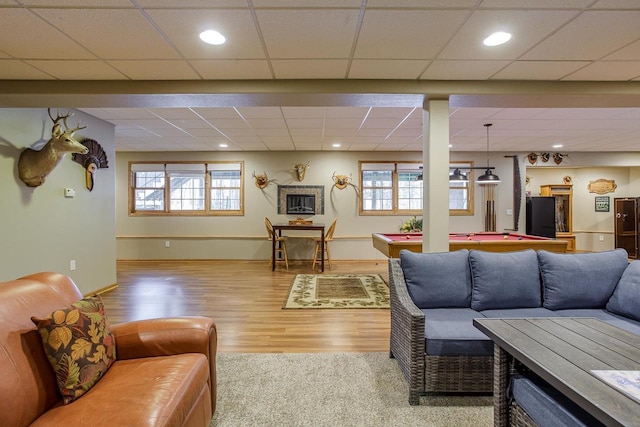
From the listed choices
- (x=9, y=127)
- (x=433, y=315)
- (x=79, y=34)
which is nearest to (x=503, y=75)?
(x=433, y=315)

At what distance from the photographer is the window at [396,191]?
23.5ft

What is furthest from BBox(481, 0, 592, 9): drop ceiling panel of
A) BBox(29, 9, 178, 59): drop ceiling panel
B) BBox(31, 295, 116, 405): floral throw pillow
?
BBox(31, 295, 116, 405): floral throw pillow

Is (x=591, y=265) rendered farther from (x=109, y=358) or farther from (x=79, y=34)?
(x=79, y=34)

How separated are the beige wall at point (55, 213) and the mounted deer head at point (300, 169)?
3524 mm

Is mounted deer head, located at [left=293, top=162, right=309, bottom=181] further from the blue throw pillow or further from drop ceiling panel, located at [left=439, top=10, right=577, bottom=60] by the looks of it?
the blue throw pillow

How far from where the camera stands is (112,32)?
2143mm

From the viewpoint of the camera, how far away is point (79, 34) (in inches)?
85.2

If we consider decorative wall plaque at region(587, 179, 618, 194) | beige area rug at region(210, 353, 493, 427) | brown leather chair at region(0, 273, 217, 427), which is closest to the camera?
brown leather chair at region(0, 273, 217, 427)

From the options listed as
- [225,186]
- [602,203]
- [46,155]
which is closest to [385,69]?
[46,155]

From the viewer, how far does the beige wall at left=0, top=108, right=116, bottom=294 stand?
3.30 m

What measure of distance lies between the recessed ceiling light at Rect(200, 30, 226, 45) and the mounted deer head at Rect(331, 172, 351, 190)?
16.1ft

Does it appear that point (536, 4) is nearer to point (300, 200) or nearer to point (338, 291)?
point (338, 291)

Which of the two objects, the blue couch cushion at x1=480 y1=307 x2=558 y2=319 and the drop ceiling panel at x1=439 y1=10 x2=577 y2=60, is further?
the blue couch cushion at x1=480 y1=307 x2=558 y2=319

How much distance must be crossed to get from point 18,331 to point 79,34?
2.03 m
